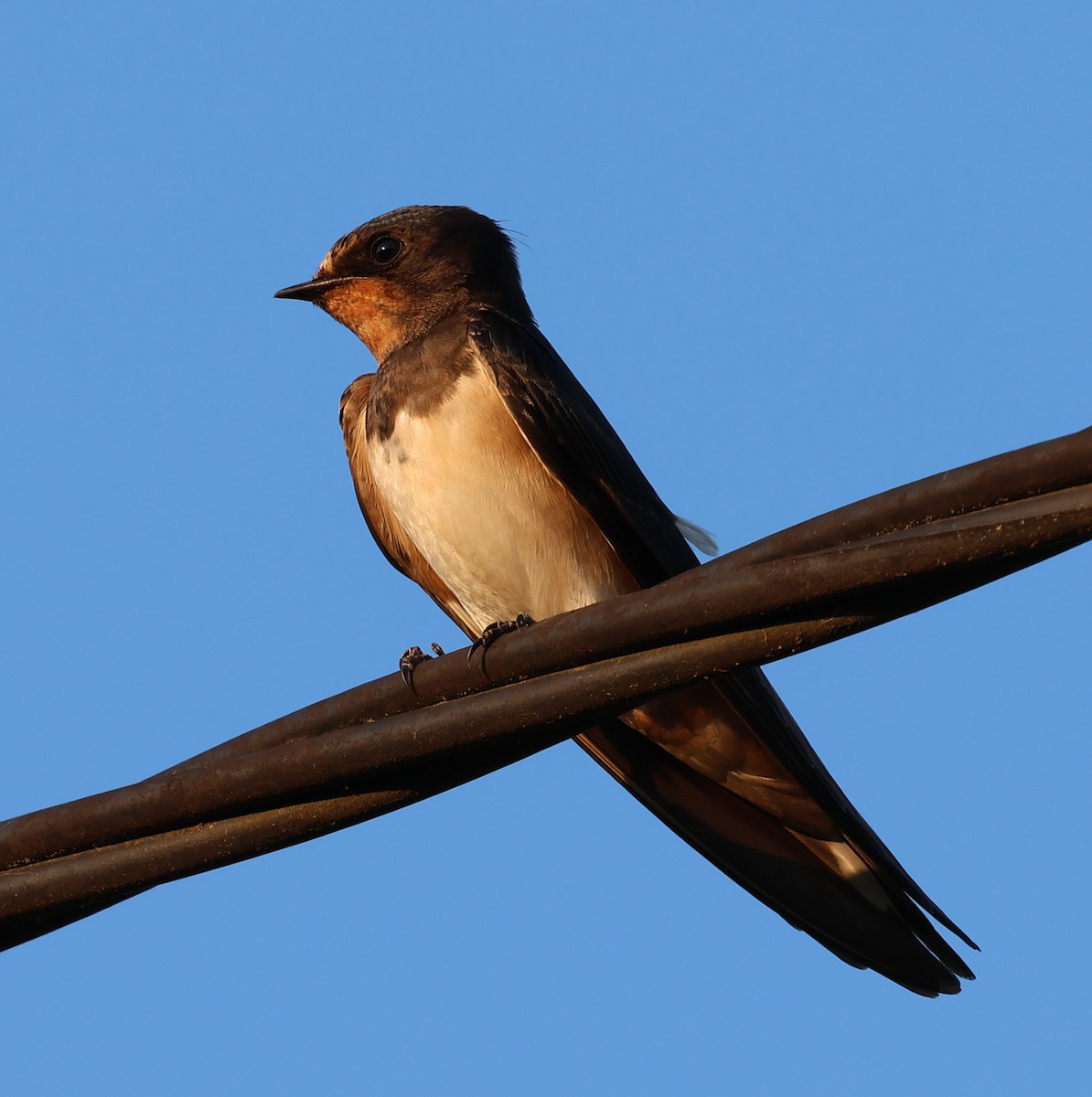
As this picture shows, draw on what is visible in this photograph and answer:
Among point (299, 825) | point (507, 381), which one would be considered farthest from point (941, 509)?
point (507, 381)

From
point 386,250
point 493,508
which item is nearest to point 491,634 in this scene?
point 493,508

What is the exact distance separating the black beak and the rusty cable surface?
2.87m

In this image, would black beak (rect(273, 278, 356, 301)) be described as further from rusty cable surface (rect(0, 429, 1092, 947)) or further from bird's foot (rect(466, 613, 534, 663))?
rusty cable surface (rect(0, 429, 1092, 947))

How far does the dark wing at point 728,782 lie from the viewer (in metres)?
3.76

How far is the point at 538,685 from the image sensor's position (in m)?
2.63

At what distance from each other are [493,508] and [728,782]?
918mm

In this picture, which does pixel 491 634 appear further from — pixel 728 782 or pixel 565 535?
pixel 728 782

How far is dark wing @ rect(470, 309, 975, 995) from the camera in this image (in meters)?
3.76

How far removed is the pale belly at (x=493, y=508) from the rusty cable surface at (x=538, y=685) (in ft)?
5.51

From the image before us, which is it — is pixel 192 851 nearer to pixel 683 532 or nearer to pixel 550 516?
pixel 550 516

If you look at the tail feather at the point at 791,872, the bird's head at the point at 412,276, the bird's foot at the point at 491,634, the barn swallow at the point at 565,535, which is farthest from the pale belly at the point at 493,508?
the bird's head at the point at 412,276

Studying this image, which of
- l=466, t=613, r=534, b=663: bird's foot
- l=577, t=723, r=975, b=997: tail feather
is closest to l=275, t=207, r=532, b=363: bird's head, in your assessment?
l=577, t=723, r=975, b=997: tail feather

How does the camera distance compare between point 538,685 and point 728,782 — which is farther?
point 728,782

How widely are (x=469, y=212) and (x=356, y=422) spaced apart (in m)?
0.96
